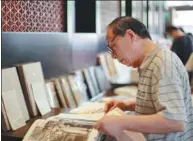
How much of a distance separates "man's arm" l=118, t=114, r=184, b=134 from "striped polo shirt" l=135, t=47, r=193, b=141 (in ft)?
0.07

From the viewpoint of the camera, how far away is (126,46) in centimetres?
130

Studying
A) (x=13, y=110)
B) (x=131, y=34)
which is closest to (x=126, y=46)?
(x=131, y=34)

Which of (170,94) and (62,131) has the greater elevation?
(170,94)

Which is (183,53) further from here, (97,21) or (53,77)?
(53,77)

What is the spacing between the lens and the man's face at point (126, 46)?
1293 millimetres

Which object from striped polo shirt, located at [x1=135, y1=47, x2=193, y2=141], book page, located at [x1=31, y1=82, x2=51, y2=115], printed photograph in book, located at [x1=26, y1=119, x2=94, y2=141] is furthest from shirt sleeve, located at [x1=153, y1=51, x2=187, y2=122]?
book page, located at [x1=31, y1=82, x2=51, y2=115]

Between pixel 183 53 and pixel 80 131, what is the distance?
2.49 metres

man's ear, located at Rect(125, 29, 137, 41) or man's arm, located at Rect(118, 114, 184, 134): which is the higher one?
man's ear, located at Rect(125, 29, 137, 41)

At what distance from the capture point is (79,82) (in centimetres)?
268

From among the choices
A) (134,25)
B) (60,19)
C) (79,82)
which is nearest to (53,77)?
(79,82)

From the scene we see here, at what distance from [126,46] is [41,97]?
0.90m

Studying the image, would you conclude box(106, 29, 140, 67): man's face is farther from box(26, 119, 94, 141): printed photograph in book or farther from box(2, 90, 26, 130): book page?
box(2, 90, 26, 130): book page

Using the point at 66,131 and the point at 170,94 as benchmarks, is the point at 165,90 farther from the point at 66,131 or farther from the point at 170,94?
the point at 66,131

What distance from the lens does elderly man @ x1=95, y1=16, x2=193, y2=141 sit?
114 cm
